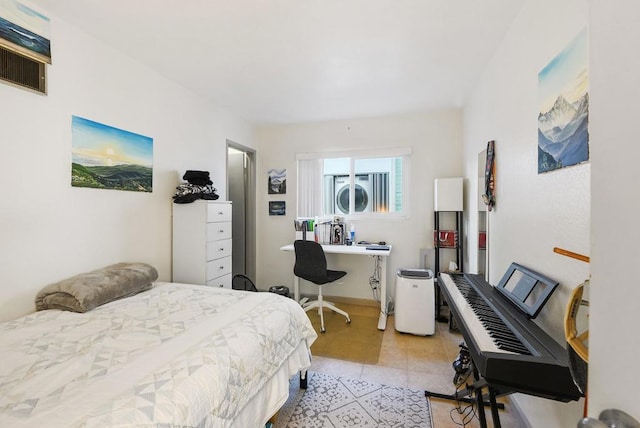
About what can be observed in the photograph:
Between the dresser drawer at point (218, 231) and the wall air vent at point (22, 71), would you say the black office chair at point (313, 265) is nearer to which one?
the dresser drawer at point (218, 231)

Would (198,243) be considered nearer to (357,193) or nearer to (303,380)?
(303,380)

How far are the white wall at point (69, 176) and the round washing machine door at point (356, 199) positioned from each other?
6.68 ft

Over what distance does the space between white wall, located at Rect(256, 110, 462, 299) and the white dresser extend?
4.62 ft

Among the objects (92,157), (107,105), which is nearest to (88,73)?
(107,105)

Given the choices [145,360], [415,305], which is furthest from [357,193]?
[145,360]

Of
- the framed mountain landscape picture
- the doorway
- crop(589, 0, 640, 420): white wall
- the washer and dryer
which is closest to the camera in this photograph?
crop(589, 0, 640, 420): white wall

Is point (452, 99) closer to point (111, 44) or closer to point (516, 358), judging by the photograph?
point (516, 358)

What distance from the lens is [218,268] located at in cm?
264

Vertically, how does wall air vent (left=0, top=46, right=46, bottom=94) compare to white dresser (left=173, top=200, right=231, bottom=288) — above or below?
above

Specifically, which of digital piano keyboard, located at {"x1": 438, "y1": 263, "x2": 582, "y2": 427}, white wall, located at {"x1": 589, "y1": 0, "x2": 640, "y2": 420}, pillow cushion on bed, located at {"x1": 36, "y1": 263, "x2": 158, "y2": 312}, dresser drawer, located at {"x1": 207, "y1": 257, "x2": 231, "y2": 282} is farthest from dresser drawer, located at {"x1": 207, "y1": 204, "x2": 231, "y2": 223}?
white wall, located at {"x1": 589, "y1": 0, "x2": 640, "y2": 420}

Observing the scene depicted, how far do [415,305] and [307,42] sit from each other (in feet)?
8.34

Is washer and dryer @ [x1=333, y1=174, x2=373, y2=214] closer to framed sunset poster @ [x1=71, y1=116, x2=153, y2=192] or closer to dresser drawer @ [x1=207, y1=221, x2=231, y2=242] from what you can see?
dresser drawer @ [x1=207, y1=221, x2=231, y2=242]

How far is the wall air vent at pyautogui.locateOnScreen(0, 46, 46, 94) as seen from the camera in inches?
59.8

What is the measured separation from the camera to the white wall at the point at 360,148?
3.43 m
